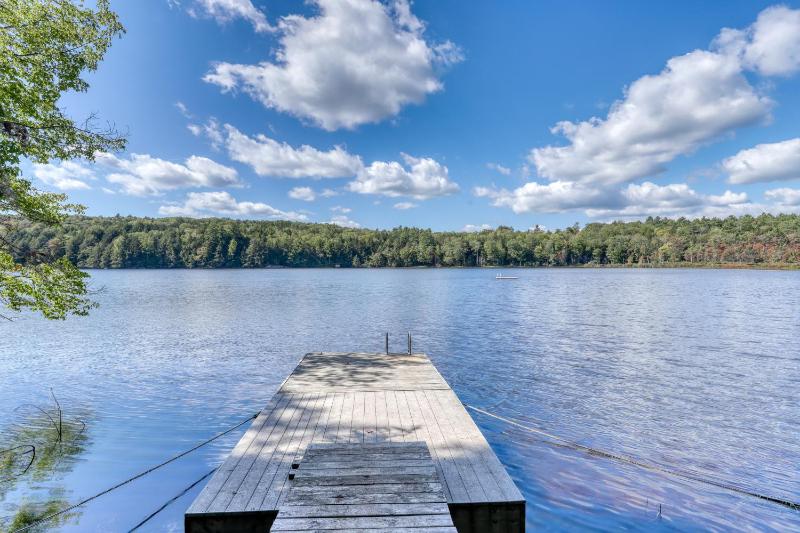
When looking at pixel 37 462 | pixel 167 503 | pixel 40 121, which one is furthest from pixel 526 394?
pixel 40 121

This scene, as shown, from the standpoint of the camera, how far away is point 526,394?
13430mm

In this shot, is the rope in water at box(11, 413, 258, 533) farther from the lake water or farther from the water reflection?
the lake water

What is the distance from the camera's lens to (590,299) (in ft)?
141

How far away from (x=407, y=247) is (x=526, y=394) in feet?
493

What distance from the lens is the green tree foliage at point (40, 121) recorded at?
877 centimetres

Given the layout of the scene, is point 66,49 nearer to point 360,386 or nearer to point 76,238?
point 360,386

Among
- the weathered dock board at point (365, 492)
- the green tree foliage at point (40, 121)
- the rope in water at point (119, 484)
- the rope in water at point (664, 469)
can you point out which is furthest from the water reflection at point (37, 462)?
the rope in water at point (664, 469)

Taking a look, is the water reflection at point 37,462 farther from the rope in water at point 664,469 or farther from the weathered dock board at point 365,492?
the rope in water at point 664,469

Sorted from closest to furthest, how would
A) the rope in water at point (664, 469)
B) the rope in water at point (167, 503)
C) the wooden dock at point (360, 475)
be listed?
the wooden dock at point (360, 475)
the rope in water at point (167, 503)
the rope in water at point (664, 469)

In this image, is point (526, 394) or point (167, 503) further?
point (526, 394)

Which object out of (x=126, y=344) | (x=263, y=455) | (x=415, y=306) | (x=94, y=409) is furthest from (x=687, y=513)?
(x=415, y=306)

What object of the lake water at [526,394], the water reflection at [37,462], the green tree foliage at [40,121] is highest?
the green tree foliage at [40,121]

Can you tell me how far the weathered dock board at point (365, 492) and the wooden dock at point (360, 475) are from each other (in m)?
0.01

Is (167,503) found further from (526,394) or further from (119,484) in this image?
(526,394)
